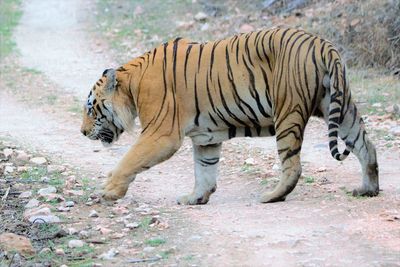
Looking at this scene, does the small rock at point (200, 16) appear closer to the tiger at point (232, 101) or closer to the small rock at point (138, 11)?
the small rock at point (138, 11)

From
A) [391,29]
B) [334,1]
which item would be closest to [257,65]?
[391,29]

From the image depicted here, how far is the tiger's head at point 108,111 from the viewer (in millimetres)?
7531

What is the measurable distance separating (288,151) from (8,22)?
14.8 meters

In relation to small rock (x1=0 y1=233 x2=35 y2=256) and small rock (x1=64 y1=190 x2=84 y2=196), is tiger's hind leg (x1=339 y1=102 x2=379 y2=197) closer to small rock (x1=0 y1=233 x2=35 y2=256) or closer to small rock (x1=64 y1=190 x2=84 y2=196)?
small rock (x1=64 y1=190 x2=84 y2=196)

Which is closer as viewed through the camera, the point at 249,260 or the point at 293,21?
the point at 249,260

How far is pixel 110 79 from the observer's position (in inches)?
296

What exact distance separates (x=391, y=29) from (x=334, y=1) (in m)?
2.43

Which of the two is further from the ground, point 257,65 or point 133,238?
point 257,65

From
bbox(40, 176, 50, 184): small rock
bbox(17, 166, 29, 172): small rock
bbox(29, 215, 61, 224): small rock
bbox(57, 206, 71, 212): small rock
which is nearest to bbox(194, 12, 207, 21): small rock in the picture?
bbox(17, 166, 29, 172): small rock

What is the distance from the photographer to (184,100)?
23.7 feet

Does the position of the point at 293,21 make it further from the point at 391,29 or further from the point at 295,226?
the point at 295,226

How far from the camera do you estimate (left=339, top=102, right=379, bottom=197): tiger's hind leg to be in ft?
23.0

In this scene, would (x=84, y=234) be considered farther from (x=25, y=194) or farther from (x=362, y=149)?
(x=362, y=149)

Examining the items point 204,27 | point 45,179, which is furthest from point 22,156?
point 204,27
